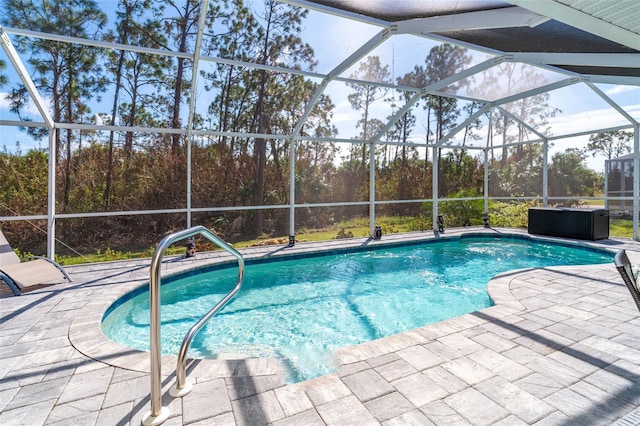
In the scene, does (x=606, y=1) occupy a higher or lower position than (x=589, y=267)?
higher

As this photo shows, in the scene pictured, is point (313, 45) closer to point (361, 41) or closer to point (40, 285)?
point (361, 41)

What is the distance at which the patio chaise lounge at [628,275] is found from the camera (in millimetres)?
1962

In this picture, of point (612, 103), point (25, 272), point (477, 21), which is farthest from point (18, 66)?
point (612, 103)

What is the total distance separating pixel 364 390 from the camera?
2309mm

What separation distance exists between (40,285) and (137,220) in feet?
17.5

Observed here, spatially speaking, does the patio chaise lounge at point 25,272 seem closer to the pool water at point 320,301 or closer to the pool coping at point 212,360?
the pool coping at point 212,360

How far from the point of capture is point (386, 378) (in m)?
2.46

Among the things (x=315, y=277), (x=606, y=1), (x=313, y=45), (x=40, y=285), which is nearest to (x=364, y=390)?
(x=606, y=1)

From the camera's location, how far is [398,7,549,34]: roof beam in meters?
4.07

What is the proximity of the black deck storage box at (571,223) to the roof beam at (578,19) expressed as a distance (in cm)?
659

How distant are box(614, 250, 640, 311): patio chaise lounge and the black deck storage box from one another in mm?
8122

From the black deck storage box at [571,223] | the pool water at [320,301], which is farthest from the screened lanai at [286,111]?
the pool water at [320,301]

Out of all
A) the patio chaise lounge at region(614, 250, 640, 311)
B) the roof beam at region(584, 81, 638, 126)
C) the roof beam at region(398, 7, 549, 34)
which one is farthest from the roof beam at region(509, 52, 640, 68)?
the patio chaise lounge at region(614, 250, 640, 311)

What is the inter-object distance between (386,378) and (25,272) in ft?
17.1
